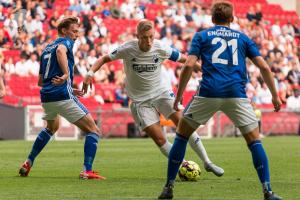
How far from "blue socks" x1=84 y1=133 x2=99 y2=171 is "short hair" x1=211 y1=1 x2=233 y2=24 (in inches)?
154

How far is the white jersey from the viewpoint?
43.7ft

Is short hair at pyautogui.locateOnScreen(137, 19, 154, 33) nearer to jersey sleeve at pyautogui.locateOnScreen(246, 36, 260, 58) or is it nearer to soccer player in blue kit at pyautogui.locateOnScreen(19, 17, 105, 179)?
soccer player in blue kit at pyautogui.locateOnScreen(19, 17, 105, 179)

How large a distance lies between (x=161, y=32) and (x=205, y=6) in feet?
17.1

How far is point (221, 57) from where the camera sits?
10.1 metres

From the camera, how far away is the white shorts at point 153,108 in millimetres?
13391

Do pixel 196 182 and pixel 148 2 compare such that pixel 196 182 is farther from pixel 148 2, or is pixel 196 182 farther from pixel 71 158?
pixel 148 2

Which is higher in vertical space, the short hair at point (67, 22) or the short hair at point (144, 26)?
the short hair at point (67, 22)


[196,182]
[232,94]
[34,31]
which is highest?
[34,31]

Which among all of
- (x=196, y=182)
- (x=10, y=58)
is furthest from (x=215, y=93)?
(x=10, y=58)

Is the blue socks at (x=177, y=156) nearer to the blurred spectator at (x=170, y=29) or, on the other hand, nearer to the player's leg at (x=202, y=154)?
the player's leg at (x=202, y=154)

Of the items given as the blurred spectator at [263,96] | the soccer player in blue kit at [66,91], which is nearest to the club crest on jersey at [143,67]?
the soccer player in blue kit at [66,91]

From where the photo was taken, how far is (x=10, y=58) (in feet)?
99.5

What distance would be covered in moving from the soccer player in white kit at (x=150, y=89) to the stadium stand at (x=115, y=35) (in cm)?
1230

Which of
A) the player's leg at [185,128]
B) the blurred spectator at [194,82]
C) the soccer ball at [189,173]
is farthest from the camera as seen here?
the blurred spectator at [194,82]
